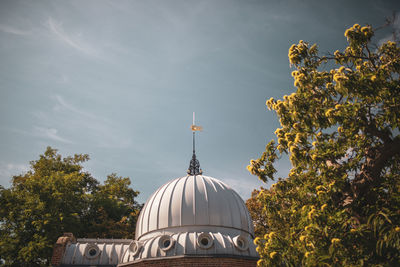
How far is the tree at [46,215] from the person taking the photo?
18.8 m

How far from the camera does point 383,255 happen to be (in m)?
6.76

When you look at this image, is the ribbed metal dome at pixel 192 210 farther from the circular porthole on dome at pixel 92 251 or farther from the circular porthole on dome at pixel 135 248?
the circular porthole on dome at pixel 92 251

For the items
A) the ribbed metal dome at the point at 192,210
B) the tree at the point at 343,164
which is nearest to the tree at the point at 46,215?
the ribbed metal dome at the point at 192,210

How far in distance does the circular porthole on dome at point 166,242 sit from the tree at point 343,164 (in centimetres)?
559

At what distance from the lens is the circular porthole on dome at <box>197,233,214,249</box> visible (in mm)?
13097

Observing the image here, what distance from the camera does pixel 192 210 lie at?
14.8 metres

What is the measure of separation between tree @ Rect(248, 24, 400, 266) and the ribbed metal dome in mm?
5955

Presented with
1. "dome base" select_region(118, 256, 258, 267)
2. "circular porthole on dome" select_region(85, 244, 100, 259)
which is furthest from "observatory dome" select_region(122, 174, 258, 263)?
"circular porthole on dome" select_region(85, 244, 100, 259)

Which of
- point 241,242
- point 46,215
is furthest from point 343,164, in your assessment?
point 46,215

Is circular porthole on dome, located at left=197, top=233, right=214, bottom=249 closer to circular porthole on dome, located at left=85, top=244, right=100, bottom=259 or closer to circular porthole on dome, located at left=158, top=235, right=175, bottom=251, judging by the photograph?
circular porthole on dome, located at left=158, top=235, right=175, bottom=251

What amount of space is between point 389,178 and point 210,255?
7.59 m

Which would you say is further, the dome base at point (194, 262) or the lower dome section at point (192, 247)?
the lower dome section at point (192, 247)

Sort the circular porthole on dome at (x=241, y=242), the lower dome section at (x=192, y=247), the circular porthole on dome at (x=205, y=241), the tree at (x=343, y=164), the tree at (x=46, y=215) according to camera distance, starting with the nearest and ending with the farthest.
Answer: the tree at (x=343, y=164) → the lower dome section at (x=192, y=247) → the circular porthole on dome at (x=205, y=241) → the circular porthole on dome at (x=241, y=242) → the tree at (x=46, y=215)

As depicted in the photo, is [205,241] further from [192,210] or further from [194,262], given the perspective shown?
[192,210]
